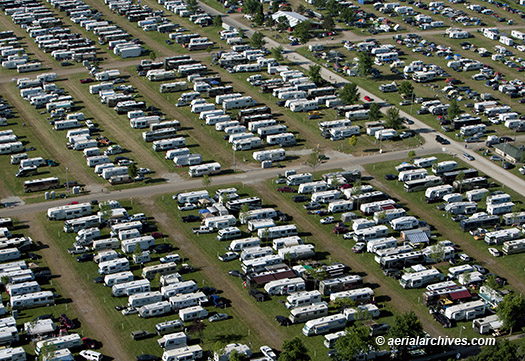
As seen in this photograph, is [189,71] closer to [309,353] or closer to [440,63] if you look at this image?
[440,63]

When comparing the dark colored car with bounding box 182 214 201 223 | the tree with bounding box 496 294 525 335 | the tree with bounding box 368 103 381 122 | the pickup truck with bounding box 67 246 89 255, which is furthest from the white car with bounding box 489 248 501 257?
the pickup truck with bounding box 67 246 89 255

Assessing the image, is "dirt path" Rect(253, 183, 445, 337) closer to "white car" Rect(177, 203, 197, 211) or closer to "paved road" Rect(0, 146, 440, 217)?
"paved road" Rect(0, 146, 440, 217)

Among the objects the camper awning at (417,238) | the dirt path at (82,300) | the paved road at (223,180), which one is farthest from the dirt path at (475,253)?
the dirt path at (82,300)

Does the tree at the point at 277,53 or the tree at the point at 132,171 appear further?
the tree at the point at 277,53

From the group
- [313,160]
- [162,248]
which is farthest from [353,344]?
[313,160]

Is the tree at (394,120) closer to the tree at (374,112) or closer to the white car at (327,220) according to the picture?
the tree at (374,112)

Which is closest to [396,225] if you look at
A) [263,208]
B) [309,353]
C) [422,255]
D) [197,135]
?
[422,255]

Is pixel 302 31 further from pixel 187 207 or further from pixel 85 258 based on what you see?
pixel 85 258
